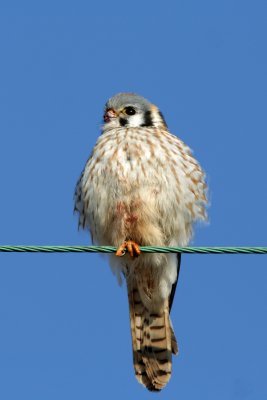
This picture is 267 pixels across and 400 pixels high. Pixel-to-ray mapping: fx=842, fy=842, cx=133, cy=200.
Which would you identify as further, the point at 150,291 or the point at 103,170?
the point at 150,291

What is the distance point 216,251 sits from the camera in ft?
14.8

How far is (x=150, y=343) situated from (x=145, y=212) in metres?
1.17

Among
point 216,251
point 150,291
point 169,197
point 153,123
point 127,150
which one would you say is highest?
point 153,123

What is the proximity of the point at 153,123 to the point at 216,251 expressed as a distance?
262 cm

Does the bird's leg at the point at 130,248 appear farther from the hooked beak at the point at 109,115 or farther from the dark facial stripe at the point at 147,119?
the hooked beak at the point at 109,115

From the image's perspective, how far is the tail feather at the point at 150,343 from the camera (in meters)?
6.51

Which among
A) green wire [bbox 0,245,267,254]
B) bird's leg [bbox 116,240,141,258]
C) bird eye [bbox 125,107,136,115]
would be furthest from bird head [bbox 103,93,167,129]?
green wire [bbox 0,245,267,254]

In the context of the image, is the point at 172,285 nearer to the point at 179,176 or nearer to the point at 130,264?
the point at 130,264

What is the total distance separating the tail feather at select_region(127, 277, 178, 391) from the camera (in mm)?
6512

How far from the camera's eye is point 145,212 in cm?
610

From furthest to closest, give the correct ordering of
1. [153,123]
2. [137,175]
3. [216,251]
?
1. [153,123]
2. [137,175]
3. [216,251]

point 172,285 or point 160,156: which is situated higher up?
point 160,156

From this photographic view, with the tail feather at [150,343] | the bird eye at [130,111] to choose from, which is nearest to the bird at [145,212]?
the tail feather at [150,343]

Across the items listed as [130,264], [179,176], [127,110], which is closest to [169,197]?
[179,176]
